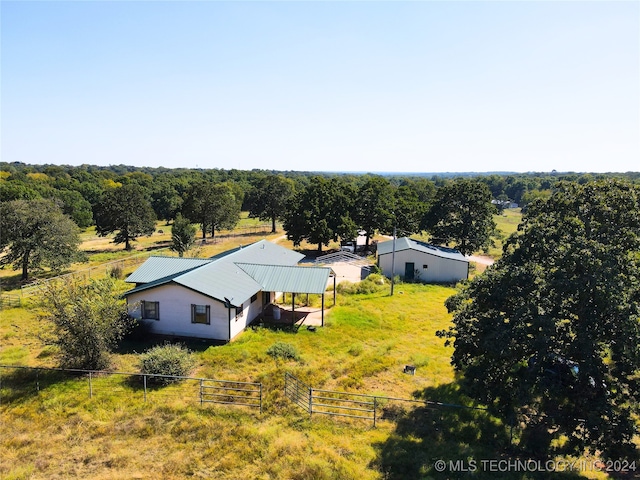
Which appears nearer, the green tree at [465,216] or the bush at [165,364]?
the bush at [165,364]

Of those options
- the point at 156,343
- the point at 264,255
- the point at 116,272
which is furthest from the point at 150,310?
the point at 116,272

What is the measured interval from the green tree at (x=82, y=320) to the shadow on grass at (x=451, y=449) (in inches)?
531

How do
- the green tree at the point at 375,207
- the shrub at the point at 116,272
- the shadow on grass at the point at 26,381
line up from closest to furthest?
→ the shadow on grass at the point at 26,381, the shrub at the point at 116,272, the green tree at the point at 375,207

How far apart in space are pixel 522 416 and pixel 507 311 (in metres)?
4.13

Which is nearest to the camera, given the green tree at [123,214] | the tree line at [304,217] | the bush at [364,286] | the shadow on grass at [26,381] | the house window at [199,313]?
the shadow on grass at [26,381]

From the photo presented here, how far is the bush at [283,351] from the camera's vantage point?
70.1 ft

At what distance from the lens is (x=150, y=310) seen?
78.9ft

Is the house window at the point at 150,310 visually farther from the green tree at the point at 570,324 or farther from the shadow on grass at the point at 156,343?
the green tree at the point at 570,324

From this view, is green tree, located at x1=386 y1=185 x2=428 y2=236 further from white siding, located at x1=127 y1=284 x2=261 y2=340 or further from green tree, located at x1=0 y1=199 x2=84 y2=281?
green tree, located at x1=0 y1=199 x2=84 y2=281

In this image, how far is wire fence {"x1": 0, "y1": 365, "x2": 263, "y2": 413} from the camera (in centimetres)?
1711

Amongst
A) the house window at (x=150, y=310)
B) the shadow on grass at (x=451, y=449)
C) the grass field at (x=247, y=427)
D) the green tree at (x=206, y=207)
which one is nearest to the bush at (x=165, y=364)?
the grass field at (x=247, y=427)

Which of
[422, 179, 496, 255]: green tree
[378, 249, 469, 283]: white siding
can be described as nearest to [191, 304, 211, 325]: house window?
[378, 249, 469, 283]: white siding

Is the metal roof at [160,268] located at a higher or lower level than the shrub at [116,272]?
higher

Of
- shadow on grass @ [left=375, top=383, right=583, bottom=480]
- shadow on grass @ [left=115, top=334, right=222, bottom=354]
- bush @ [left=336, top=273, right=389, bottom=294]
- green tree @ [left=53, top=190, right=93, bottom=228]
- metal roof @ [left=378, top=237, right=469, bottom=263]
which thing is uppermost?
green tree @ [left=53, top=190, right=93, bottom=228]
